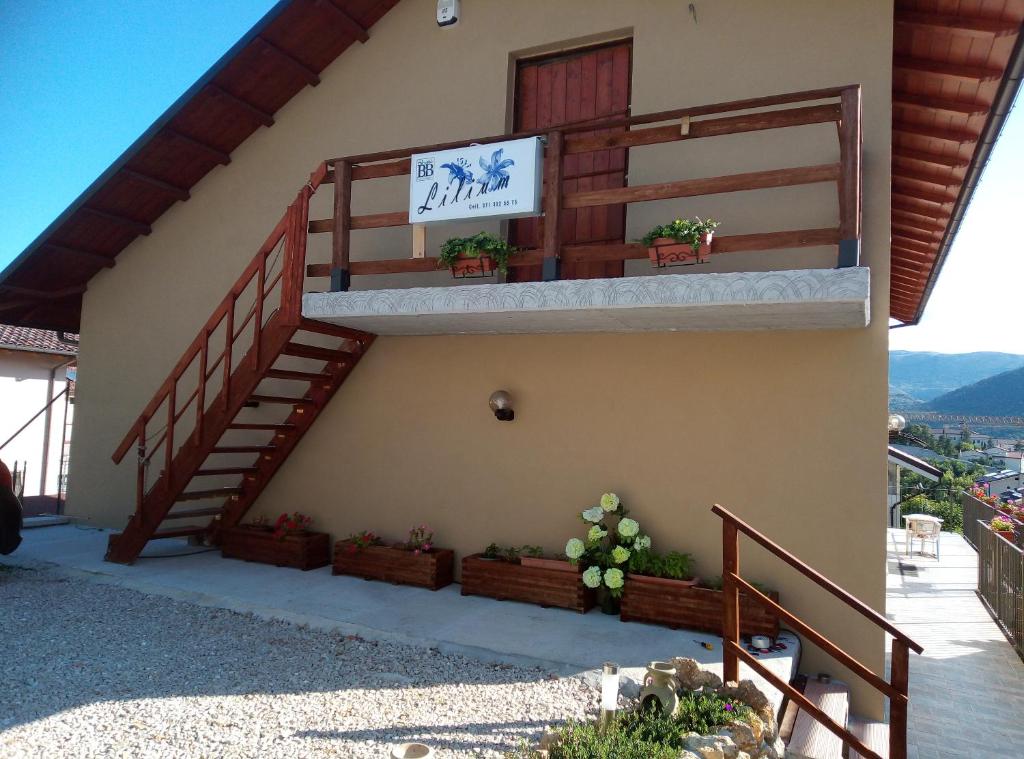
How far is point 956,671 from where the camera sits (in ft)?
23.5

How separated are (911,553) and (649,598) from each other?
376 inches

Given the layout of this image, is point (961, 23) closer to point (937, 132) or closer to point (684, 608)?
point (937, 132)

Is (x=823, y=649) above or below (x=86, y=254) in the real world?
below

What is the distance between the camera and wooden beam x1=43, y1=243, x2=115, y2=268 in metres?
9.09

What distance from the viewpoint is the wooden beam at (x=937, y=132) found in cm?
699

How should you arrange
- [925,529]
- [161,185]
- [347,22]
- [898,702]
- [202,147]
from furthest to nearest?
[925,529] → [161,185] → [202,147] → [347,22] → [898,702]

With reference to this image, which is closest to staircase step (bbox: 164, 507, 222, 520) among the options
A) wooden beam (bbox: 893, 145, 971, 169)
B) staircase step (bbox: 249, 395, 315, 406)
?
staircase step (bbox: 249, 395, 315, 406)

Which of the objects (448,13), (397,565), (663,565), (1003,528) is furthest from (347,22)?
(1003,528)

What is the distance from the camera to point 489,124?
7.66 metres

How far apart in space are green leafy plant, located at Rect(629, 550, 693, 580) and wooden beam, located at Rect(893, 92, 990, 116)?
4788 mm

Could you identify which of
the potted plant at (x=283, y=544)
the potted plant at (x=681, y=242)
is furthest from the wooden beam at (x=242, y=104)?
the potted plant at (x=681, y=242)

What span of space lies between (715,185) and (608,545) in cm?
330

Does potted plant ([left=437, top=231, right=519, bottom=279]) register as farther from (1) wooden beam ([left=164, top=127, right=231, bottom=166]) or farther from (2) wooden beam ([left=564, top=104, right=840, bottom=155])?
(1) wooden beam ([left=164, top=127, right=231, bottom=166])

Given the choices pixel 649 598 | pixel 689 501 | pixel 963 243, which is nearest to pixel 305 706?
pixel 649 598
